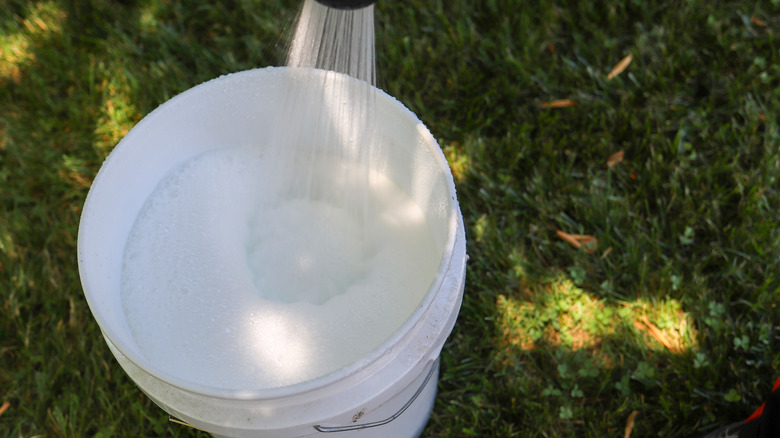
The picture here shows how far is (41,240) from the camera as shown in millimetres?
2127

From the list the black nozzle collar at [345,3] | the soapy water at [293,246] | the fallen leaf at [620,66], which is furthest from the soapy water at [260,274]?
the fallen leaf at [620,66]

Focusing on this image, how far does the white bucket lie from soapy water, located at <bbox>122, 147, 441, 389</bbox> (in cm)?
5

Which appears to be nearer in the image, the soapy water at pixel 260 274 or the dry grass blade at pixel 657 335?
the soapy water at pixel 260 274

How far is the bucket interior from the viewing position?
1.36 meters

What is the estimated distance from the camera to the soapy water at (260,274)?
1442 millimetres

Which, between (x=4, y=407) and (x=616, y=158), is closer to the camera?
(x=4, y=407)

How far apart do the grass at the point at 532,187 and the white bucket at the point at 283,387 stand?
1.47 feet

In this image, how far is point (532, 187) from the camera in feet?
7.00

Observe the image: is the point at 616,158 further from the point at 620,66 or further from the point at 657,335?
the point at 657,335

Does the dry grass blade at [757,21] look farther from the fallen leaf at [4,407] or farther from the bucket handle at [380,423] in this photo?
the fallen leaf at [4,407]

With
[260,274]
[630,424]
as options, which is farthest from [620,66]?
[260,274]

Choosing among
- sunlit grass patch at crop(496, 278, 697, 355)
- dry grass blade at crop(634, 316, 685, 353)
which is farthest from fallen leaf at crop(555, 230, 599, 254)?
dry grass blade at crop(634, 316, 685, 353)

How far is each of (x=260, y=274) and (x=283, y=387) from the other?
56 centimetres

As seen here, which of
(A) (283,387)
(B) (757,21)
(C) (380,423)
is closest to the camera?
(A) (283,387)
